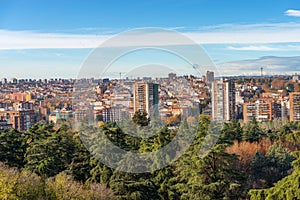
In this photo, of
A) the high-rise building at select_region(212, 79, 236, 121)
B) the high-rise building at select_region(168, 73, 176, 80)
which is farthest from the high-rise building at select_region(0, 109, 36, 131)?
the high-rise building at select_region(168, 73, 176, 80)

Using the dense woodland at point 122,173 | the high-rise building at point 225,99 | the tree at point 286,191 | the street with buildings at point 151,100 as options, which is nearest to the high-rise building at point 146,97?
the street with buildings at point 151,100

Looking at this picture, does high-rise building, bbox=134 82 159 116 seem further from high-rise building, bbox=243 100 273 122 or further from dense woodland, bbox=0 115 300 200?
high-rise building, bbox=243 100 273 122

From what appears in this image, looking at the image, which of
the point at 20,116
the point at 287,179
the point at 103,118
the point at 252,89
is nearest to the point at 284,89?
the point at 252,89

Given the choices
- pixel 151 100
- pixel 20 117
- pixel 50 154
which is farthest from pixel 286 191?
pixel 20 117

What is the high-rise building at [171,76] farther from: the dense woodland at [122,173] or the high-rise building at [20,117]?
the high-rise building at [20,117]

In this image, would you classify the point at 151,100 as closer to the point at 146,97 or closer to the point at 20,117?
the point at 146,97

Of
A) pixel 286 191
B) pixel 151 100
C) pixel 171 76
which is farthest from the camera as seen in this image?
pixel 151 100

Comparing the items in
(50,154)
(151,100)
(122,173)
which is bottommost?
(122,173)
